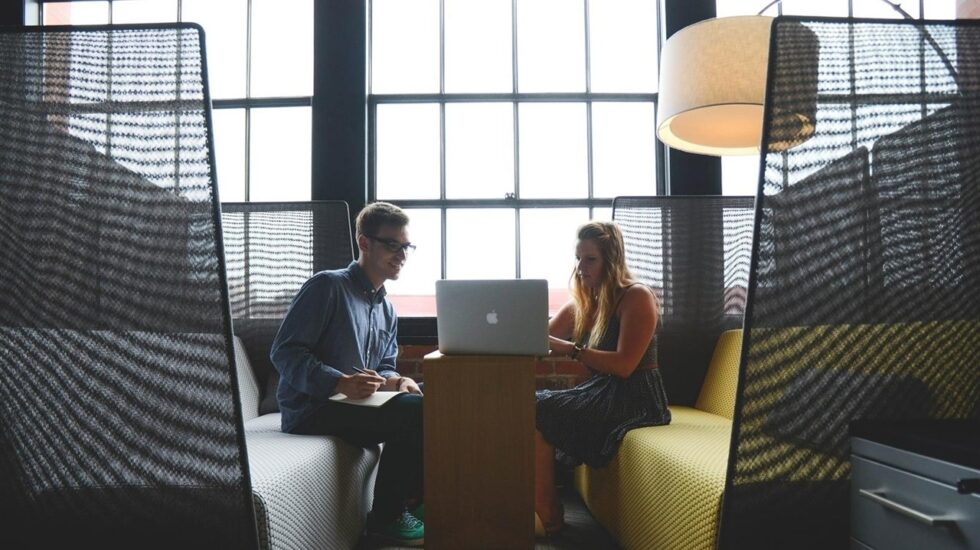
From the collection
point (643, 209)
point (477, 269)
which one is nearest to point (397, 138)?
point (477, 269)

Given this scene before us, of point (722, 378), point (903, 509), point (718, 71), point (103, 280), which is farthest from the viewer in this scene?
point (722, 378)

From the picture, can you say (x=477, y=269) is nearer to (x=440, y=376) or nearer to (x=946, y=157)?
(x=440, y=376)

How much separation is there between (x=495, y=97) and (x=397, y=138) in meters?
0.52

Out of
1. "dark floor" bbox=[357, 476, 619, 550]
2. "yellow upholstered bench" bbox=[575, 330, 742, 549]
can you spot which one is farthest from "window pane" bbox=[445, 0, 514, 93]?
"dark floor" bbox=[357, 476, 619, 550]

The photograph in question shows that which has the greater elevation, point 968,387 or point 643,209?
point 643,209

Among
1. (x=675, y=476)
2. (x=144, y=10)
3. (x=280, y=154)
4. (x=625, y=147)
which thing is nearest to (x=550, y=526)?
(x=675, y=476)

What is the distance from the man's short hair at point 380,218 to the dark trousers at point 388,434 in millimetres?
594

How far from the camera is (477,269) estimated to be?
11.0 ft

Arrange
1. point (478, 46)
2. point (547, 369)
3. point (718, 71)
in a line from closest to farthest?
point (718, 71), point (547, 369), point (478, 46)

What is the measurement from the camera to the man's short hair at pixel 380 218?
2.41 meters

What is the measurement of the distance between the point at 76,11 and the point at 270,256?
1880 mm

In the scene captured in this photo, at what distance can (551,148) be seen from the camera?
338 centimetres

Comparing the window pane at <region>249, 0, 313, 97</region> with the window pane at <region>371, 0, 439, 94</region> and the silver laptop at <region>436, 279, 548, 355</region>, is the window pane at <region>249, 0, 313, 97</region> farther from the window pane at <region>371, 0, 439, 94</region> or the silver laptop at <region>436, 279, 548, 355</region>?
the silver laptop at <region>436, 279, 548, 355</region>

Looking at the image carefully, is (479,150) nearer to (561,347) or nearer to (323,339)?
(561,347)
